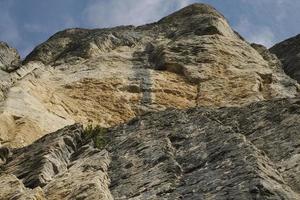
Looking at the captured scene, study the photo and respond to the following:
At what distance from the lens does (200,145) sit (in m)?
24.7

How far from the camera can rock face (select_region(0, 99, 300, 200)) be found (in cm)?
2114

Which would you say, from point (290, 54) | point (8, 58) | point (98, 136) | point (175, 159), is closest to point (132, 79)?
point (8, 58)

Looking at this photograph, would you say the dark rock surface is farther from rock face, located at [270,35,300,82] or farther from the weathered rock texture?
rock face, located at [270,35,300,82]

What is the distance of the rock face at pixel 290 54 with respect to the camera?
49906 mm

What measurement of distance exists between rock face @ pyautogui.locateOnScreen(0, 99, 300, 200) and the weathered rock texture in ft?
22.4

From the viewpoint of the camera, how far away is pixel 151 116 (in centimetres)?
2977

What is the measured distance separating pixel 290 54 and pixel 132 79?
1762 centimetres

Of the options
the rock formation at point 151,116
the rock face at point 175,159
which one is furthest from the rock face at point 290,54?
the rock face at point 175,159

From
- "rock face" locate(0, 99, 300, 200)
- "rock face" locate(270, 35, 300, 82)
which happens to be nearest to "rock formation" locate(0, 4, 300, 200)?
"rock face" locate(0, 99, 300, 200)

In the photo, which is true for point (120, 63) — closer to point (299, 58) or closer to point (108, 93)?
point (108, 93)

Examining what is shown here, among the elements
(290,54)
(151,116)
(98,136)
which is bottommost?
(98,136)

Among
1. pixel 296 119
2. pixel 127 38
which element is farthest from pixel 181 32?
pixel 296 119

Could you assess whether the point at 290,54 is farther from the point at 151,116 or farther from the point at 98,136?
the point at 98,136

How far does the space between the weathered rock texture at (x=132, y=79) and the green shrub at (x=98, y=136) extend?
4695 millimetres
